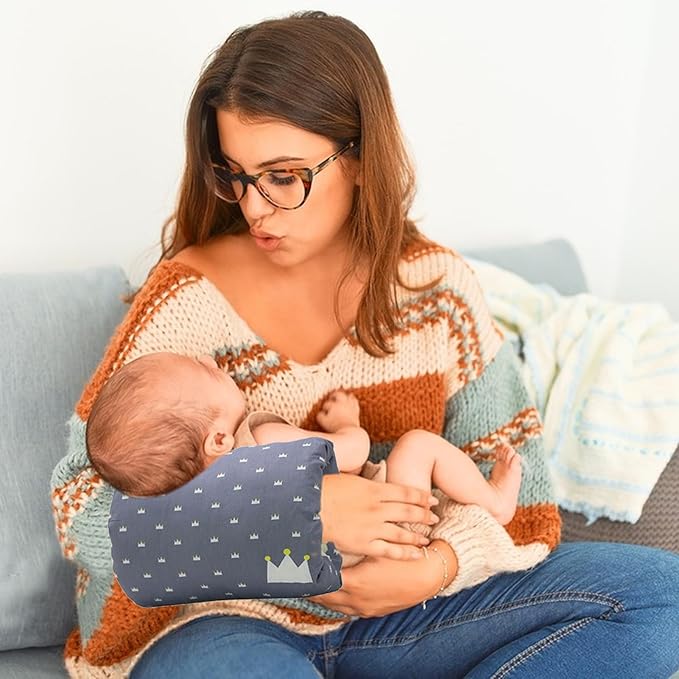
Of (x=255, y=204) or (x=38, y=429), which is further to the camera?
(x=38, y=429)

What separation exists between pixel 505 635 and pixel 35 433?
861 mm

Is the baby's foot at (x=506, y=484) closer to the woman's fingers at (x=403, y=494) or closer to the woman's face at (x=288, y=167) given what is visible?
the woman's fingers at (x=403, y=494)

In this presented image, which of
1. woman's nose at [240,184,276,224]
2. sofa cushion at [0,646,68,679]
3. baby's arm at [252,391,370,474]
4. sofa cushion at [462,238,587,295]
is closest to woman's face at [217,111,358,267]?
woman's nose at [240,184,276,224]

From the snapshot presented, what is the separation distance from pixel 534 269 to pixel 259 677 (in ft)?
4.88

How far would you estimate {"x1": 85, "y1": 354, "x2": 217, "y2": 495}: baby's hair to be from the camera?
1365 mm

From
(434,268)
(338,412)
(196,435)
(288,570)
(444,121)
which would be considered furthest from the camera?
(444,121)

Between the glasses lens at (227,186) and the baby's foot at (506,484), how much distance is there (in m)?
0.64

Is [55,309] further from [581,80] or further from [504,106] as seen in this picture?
[581,80]

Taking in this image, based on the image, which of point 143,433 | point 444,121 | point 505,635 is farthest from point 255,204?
point 444,121

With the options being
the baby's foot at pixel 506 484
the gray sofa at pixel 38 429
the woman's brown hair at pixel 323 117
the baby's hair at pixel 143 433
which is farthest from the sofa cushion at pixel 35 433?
the baby's foot at pixel 506 484

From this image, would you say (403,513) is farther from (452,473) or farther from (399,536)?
(452,473)

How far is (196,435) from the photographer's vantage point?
1.42 m

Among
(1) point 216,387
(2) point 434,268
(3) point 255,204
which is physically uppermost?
(3) point 255,204

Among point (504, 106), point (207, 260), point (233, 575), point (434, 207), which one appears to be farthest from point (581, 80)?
point (233, 575)
